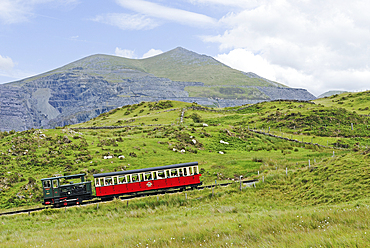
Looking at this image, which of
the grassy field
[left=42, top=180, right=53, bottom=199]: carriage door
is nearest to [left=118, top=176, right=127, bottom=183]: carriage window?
the grassy field

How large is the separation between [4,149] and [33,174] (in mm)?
10197

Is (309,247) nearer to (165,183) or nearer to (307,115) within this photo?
(165,183)

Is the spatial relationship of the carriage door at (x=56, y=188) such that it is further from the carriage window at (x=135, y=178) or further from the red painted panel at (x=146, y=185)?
the carriage window at (x=135, y=178)

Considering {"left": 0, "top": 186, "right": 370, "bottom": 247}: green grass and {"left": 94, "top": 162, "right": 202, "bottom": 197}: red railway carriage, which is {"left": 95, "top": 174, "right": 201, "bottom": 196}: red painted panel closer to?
{"left": 94, "top": 162, "right": 202, "bottom": 197}: red railway carriage

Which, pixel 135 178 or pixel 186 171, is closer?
pixel 135 178

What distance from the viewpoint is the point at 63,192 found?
26625 millimetres

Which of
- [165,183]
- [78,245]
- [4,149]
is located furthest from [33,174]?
[78,245]

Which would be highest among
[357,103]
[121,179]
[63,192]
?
[357,103]

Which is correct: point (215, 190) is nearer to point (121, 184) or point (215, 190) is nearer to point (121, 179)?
point (121, 184)

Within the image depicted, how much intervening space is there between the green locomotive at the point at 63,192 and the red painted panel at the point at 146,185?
4.76ft

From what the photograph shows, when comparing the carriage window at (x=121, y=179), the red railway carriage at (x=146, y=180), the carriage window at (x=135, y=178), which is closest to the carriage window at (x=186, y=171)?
the red railway carriage at (x=146, y=180)

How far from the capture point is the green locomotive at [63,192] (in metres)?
26.0

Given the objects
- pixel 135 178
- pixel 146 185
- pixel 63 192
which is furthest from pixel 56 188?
pixel 146 185

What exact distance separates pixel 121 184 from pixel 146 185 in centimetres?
263
